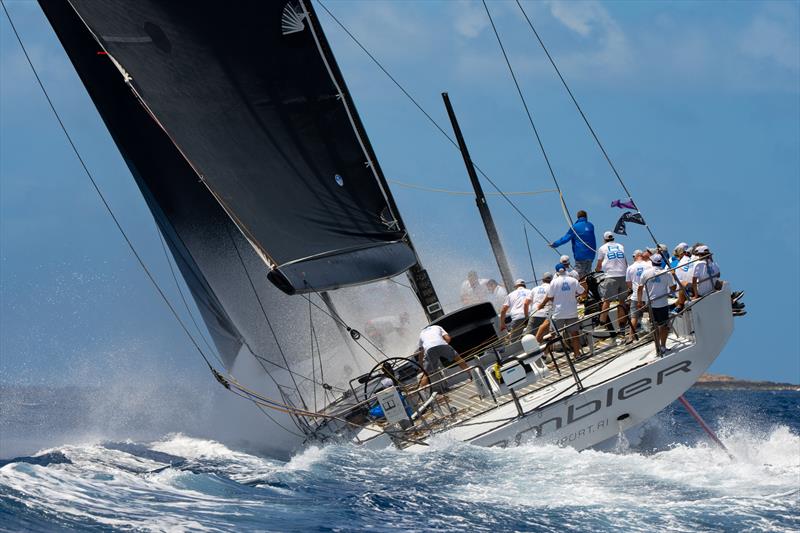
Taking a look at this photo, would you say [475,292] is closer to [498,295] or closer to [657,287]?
[498,295]

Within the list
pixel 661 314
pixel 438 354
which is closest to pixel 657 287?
pixel 661 314

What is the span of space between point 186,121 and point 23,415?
19.0 meters

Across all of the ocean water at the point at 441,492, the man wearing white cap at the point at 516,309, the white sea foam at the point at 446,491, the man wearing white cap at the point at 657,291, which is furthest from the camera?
the man wearing white cap at the point at 516,309

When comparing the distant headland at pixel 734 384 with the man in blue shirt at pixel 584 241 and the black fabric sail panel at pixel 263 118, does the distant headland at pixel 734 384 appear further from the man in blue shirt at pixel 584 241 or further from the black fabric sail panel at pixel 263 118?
the black fabric sail panel at pixel 263 118

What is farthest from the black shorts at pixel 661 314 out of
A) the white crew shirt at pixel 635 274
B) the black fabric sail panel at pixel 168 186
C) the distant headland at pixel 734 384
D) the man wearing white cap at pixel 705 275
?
the distant headland at pixel 734 384

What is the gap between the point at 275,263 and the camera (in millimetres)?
13938

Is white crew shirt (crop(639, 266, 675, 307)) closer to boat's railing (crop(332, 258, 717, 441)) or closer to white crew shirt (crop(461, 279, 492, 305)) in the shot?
boat's railing (crop(332, 258, 717, 441))

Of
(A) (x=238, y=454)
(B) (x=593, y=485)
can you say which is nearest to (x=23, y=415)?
(A) (x=238, y=454)

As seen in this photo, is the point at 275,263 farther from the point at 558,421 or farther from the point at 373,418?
the point at 558,421

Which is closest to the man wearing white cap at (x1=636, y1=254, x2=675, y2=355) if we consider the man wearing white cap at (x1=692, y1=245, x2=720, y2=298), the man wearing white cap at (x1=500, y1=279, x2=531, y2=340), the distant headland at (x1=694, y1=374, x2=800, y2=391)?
the man wearing white cap at (x1=692, y1=245, x2=720, y2=298)

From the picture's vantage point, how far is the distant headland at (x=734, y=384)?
47750 millimetres

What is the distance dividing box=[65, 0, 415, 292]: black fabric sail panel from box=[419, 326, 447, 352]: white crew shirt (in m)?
1.25

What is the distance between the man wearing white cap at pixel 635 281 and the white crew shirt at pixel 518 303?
1471 mm

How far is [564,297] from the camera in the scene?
14.1m
